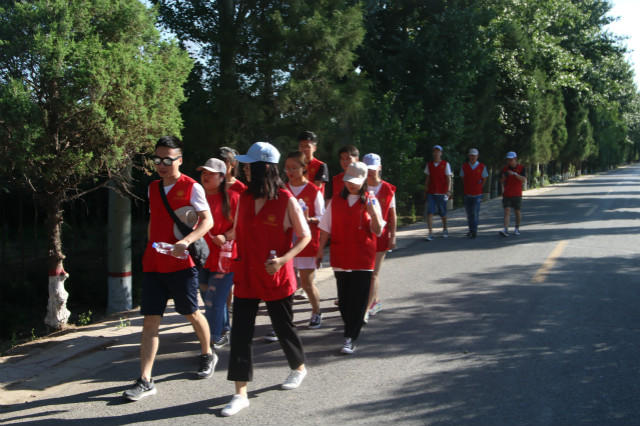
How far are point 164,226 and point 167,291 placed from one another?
520 mm

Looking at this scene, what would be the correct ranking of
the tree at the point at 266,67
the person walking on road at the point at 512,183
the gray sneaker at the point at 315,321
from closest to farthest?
the gray sneaker at the point at 315,321
the tree at the point at 266,67
the person walking on road at the point at 512,183

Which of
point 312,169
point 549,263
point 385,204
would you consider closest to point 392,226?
point 385,204

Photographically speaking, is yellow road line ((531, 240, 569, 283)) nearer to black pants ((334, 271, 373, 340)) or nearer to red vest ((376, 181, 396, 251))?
red vest ((376, 181, 396, 251))

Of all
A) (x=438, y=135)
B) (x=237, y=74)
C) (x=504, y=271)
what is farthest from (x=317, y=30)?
(x=438, y=135)

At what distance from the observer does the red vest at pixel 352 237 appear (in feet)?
18.1

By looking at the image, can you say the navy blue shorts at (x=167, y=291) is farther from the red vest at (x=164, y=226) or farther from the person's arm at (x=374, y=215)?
the person's arm at (x=374, y=215)

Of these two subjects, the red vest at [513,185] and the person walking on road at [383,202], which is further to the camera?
the red vest at [513,185]

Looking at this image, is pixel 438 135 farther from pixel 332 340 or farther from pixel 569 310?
pixel 332 340

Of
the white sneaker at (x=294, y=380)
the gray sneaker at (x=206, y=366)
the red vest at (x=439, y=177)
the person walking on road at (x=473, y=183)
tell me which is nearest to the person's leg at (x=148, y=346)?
the gray sneaker at (x=206, y=366)

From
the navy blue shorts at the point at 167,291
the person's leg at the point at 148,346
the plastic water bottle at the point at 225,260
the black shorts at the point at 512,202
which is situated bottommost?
the person's leg at the point at 148,346

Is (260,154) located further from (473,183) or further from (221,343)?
(473,183)

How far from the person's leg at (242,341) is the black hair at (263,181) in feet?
2.53

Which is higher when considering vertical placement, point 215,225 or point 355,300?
point 215,225

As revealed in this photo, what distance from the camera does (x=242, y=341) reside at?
4.34 metres
